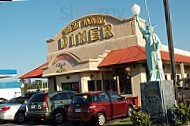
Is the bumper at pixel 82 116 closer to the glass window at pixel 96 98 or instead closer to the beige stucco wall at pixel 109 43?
the glass window at pixel 96 98

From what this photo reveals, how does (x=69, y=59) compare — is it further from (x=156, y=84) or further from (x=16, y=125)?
(x=156, y=84)

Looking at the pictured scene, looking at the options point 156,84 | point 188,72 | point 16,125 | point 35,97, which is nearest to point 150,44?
point 156,84

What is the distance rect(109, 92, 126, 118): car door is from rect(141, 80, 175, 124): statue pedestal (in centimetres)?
214

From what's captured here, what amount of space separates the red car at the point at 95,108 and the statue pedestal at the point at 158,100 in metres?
2.03

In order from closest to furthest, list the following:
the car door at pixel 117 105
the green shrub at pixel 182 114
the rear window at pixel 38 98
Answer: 1. the green shrub at pixel 182 114
2. the car door at pixel 117 105
3. the rear window at pixel 38 98

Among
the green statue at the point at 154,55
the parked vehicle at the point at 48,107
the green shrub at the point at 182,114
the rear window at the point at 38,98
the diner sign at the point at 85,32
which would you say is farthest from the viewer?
the diner sign at the point at 85,32

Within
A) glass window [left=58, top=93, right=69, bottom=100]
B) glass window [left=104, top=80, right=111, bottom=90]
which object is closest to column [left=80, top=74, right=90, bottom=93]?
glass window [left=104, top=80, right=111, bottom=90]

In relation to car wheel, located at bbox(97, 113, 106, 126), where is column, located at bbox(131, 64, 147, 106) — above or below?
above

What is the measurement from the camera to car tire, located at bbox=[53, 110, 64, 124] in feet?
38.5

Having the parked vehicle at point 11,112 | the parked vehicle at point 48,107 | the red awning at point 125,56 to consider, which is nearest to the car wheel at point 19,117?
the parked vehicle at point 11,112

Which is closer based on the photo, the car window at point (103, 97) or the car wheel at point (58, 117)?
the car window at point (103, 97)

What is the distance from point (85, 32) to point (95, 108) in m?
12.9

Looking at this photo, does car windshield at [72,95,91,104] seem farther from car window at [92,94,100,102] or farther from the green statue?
the green statue

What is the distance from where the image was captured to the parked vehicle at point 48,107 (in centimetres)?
1140
